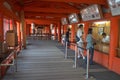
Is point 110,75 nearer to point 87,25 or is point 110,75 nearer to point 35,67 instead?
point 35,67

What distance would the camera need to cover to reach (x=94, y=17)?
9.23 m

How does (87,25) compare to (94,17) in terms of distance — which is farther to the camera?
(87,25)

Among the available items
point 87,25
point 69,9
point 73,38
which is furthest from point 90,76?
point 73,38

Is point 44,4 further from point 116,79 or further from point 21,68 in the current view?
point 116,79

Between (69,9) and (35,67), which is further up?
(69,9)

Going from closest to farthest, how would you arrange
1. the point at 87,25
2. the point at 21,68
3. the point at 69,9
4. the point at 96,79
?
the point at 96,79 → the point at 21,68 → the point at 87,25 → the point at 69,9

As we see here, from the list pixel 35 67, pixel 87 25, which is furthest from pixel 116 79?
pixel 87 25

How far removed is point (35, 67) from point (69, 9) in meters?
6.27

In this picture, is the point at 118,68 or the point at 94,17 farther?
the point at 94,17

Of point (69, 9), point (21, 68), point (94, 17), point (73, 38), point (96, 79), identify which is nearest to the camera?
point (96, 79)

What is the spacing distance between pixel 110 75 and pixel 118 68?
19.0 inches

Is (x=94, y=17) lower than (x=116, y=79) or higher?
higher

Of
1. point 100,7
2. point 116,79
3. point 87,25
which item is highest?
point 100,7

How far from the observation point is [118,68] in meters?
6.80
